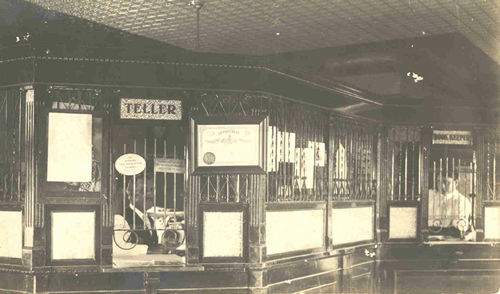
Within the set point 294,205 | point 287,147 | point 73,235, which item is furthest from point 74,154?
point 294,205

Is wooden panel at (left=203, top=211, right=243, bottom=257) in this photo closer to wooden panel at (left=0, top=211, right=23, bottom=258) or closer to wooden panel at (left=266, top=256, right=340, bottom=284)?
wooden panel at (left=266, top=256, right=340, bottom=284)

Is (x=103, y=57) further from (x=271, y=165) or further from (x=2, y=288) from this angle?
(x=2, y=288)

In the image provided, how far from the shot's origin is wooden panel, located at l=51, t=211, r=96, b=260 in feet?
17.6

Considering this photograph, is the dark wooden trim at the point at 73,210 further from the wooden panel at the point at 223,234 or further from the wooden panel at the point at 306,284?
the wooden panel at the point at 306,284

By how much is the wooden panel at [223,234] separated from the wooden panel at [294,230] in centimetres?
33

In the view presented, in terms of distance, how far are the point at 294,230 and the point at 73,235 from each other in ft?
7.60

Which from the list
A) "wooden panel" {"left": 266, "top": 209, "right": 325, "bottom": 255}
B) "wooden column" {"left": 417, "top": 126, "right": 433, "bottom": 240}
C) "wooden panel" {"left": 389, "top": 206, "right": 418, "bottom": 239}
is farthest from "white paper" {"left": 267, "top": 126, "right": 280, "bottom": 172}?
"wooden column" {"left": 417, "top": 126, "right": 433, "bottom": 240}

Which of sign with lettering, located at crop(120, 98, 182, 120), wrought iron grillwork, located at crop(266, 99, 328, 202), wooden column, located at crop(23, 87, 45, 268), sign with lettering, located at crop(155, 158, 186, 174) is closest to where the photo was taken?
wooden column, located at crop(23, 87, 45, 268)

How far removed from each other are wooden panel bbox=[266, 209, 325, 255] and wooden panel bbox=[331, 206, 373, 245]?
0.39 metres

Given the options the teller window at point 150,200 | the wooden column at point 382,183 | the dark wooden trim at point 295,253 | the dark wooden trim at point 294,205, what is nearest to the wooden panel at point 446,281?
the wooden column at point 382,183

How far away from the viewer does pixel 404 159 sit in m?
8.14

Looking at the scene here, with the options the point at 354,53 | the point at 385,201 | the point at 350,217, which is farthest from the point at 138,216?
the point at 354,53

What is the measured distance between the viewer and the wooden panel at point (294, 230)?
19.3 ft

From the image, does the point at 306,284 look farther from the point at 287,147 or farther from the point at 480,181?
the point at 480,181
